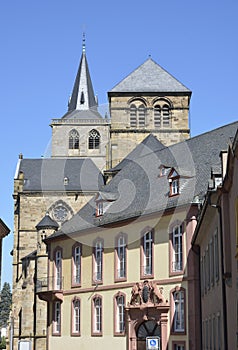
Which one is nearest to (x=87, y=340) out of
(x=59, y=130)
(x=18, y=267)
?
(x=18, y=267)

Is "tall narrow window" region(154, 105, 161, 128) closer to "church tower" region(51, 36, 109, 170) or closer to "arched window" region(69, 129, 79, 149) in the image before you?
"church tower" region(51, 36, 109, 170)

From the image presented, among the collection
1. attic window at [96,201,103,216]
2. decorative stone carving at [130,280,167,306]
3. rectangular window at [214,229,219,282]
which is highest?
attic window at [96,201,103,216]

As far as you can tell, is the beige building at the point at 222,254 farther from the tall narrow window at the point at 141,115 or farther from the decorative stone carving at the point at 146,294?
the tall narrow window at the point at 141,115

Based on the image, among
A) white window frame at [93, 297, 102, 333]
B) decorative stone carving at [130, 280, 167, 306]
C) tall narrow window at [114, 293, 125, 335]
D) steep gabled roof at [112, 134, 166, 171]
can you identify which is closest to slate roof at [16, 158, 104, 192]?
steep gabled roof at [112, 134, 166, 171]

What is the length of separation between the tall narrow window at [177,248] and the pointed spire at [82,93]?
182ft

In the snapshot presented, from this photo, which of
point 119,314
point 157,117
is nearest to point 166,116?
point 157,117

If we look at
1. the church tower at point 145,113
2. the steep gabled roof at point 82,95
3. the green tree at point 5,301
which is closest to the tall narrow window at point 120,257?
the church tower at point 145,113

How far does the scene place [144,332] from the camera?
32.5 metres

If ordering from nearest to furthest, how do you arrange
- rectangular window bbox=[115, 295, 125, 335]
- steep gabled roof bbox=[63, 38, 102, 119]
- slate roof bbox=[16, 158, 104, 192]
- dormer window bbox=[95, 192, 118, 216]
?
rectangular window bbox=[115, 295, 125, 335], dormer window bbox=[95, 192, 118, 216], slate roof bbox=[16, 158, 104, 192], steep gabled roof bbox=[63, 38, 102, 119]

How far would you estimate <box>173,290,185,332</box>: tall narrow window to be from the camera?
30250 millimetres

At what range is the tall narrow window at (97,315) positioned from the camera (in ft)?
116

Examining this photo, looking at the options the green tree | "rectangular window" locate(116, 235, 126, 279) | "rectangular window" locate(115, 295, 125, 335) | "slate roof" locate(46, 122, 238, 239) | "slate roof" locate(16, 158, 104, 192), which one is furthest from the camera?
the green tree

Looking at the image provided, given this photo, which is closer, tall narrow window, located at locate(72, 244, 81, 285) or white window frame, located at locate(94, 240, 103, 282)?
white window frame, located at locate(94, 240, 103, 282)

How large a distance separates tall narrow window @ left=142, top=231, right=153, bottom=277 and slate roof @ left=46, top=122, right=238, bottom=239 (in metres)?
1.24
